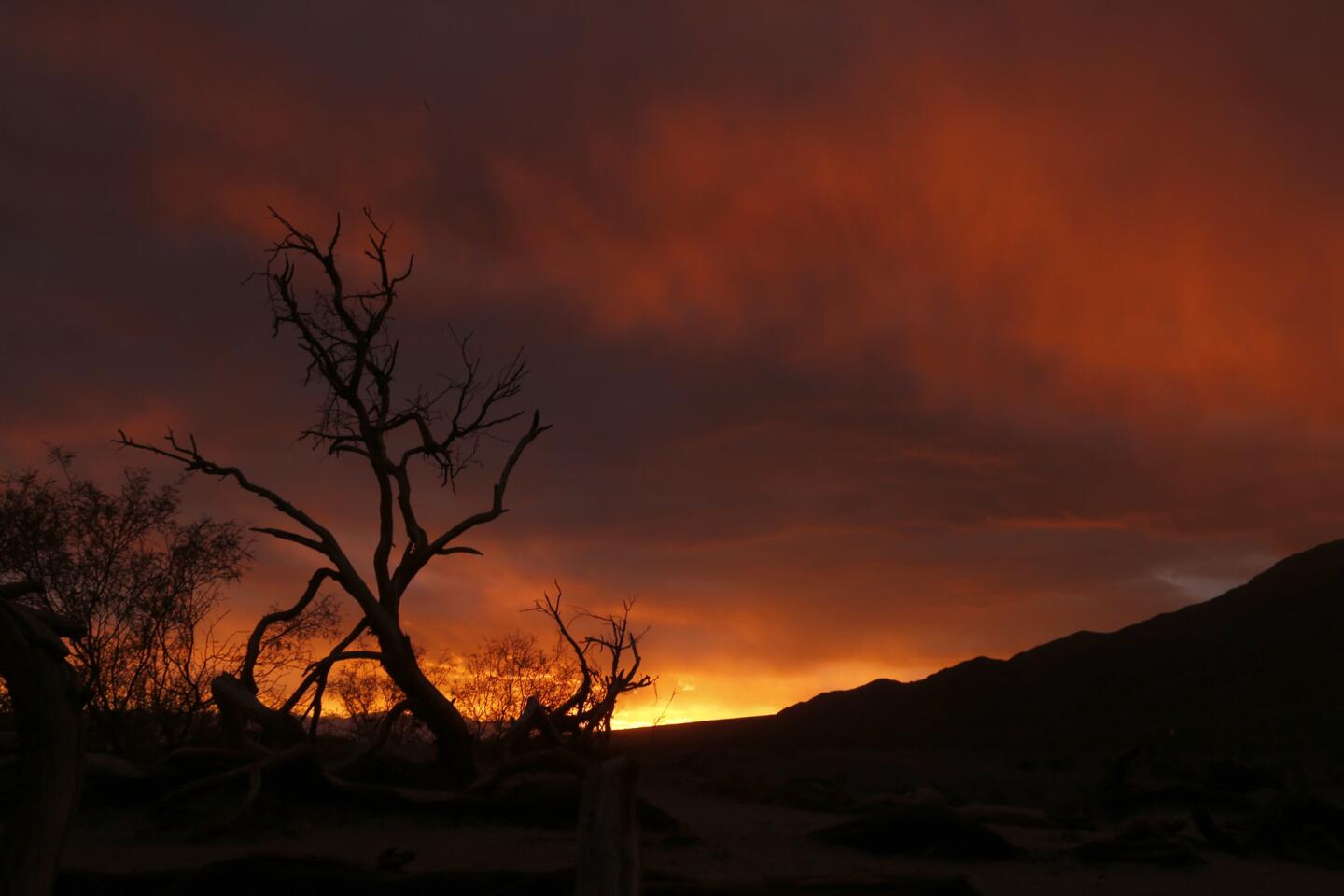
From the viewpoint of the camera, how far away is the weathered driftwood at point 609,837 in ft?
18.9

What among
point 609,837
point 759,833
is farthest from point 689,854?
point 609,837

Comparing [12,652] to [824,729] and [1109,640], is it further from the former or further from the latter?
[1109,640]

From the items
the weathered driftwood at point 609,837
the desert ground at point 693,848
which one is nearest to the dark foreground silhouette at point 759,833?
the desert ground at point 693,848

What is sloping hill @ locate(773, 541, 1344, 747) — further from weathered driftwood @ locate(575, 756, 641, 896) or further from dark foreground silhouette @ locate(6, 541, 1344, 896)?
weathered driftwood @ locate(575, 756, 641, 896)

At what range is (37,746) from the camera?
16.2ft

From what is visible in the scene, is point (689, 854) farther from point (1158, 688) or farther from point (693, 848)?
point (1158, 688)

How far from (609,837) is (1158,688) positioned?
56279 millimetres

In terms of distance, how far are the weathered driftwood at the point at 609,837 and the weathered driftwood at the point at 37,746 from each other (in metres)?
2.65

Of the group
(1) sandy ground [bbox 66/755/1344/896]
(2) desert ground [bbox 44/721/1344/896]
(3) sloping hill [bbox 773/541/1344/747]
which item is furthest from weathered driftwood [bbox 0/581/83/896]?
(3) sloping hill [bbox 773/541/1344/747]

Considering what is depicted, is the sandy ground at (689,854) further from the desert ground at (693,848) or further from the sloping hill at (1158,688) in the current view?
the sloping hill at (1158,688)

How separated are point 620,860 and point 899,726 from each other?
187 feet

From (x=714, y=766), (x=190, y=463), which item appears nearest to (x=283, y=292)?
(x=190, y=463)

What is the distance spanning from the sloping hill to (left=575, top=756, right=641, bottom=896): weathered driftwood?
3842cm

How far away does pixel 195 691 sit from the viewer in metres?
21.0
